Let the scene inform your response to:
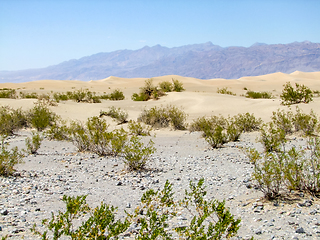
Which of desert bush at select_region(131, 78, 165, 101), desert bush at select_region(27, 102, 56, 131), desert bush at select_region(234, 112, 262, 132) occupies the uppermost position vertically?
desert bush at select_region(131, 78, 165, 101)

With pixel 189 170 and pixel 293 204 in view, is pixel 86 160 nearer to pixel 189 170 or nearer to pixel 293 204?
pixel 189 170

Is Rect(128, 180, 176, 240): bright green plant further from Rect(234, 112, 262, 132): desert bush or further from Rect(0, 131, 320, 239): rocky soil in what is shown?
Rect(234, 112, 262, 132): desert bush

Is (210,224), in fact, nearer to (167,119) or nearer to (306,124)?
(306,124)

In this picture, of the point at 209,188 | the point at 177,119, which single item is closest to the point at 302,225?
the point at 209,188

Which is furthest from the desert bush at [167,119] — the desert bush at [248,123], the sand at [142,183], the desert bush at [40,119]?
the desert bush at [40,119]

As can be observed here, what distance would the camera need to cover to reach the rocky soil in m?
4.22

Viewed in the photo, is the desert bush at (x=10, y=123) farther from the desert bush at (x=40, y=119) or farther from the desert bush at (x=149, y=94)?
the desert bush at (x=149, y=94)

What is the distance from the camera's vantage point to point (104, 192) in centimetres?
620

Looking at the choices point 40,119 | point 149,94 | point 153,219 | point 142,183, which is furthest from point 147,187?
point 149,94

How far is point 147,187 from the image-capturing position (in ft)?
21.3

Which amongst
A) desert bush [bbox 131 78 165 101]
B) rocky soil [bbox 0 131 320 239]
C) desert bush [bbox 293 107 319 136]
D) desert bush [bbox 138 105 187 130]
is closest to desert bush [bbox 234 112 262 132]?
desert bush [bbox 293 107 319 136]

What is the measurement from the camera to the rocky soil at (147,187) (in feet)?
13.8

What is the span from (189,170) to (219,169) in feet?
2.69

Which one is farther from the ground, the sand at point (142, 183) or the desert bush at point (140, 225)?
the desert bush at point (140, 225)
